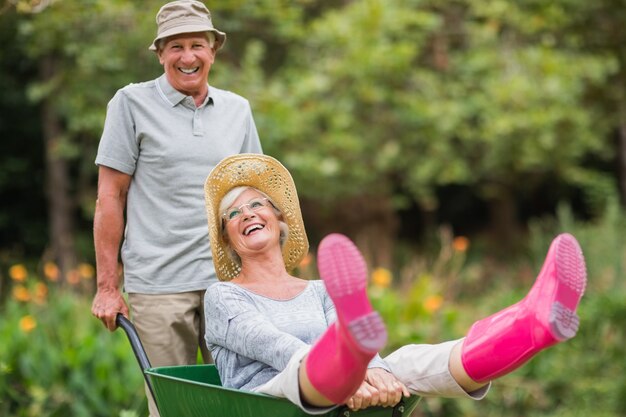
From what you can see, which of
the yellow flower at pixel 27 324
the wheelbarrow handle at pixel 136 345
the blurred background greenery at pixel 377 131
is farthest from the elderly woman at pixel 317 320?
the yellow flower at pixel 27 324

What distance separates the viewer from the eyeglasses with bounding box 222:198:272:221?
290 cm

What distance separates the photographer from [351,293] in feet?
7.05

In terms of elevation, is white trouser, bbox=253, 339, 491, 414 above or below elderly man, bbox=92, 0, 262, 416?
below

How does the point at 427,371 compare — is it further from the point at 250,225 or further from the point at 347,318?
the point at 250,225

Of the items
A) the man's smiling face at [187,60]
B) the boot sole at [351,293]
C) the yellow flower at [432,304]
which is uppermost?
the man's smiling face at [187,60]

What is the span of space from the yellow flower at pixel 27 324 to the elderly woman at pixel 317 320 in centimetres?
276

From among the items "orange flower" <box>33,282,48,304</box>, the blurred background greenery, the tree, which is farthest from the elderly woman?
the tree

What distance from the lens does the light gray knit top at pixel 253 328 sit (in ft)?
8.51

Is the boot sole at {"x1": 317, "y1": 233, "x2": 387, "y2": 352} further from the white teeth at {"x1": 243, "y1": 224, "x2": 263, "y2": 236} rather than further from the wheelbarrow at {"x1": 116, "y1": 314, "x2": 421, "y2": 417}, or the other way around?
the white teeth at {"x1": 243, "y1": 224, "x2": 263, "y2": 236}

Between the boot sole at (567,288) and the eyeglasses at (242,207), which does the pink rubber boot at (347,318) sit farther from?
the eyeglasses at (242,207)

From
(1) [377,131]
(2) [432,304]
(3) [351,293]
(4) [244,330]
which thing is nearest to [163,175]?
(4) [244,330]

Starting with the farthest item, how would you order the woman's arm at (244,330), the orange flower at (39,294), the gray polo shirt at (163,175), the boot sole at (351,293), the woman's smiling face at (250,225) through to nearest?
the orange flower at (39,294), the gray polo shirt at (163,175), the woman's smiling face at (250,225), the woman's arm at (244,330), the boot sole at (351,293)

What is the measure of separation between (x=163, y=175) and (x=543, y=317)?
1385 mm

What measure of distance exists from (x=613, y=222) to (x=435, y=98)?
1898mm
